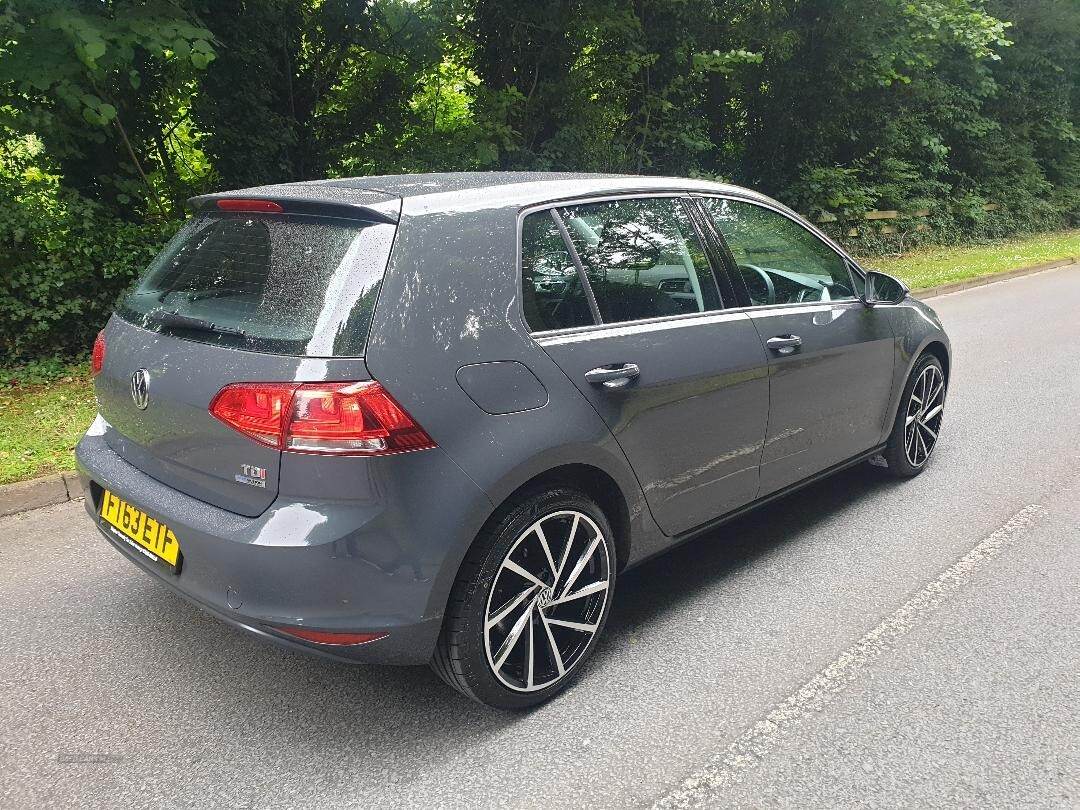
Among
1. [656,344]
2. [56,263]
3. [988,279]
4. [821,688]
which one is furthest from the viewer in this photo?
[988,279]

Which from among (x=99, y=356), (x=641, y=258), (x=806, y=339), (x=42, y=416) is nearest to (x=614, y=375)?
(x=641, y=258)

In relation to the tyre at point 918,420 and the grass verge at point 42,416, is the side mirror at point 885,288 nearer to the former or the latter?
the tyre at point 918,420

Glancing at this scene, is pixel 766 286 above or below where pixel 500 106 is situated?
below

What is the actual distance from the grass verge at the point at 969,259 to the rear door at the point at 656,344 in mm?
10392

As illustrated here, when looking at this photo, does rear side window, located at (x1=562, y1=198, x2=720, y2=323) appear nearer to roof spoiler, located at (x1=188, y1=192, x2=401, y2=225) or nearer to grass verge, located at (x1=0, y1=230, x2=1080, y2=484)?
roof spoiler, located at (x1=188, y1=192, x2=401, y2=225)

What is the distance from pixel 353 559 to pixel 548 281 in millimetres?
1101

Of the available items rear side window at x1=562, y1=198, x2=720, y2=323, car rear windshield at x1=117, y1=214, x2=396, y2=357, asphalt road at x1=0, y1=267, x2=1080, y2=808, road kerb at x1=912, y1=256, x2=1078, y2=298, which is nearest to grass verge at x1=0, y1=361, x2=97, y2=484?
asphalt road at x1=0, y1=267, x2=1080, y2=808

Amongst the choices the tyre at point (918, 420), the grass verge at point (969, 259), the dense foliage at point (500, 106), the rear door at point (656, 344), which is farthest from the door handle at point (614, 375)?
the grass verge at point (969, 259)

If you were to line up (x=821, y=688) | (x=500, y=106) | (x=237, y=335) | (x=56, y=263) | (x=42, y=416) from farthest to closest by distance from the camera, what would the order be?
(x=500, y=106) → (x=56, y=263) → (x=42, y=416) → (x=821, y=688) → (x=237, y=335)

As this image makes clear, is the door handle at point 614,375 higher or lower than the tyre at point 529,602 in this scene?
higher

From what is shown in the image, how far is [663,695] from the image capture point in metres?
2.91

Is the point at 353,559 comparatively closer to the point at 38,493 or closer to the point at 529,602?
the point at 529,602

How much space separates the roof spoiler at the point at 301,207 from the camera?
260 cm

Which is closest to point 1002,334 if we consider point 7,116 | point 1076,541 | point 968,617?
point 1076,541
